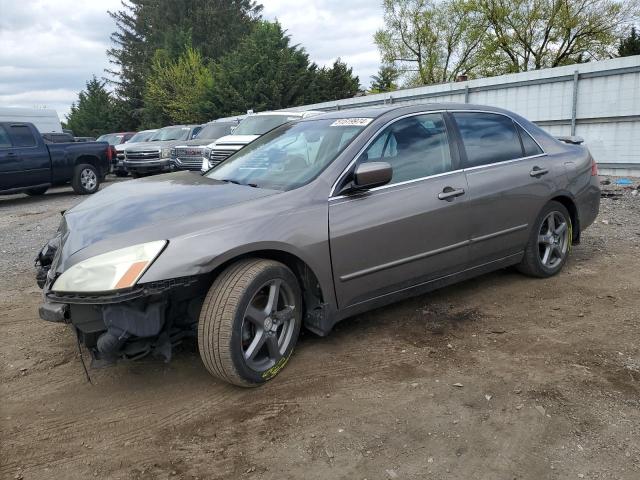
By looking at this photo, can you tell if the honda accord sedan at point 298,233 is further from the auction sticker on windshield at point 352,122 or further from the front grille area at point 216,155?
the front grille area at point 216,155

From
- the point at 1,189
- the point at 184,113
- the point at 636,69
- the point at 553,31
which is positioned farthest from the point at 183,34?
the point at 636,69

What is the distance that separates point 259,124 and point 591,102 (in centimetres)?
723

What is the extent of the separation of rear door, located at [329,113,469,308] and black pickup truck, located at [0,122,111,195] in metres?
10.5

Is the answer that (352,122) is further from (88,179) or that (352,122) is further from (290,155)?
(88,179)

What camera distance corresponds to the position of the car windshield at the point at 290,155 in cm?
346

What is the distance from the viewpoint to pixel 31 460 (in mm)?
2459

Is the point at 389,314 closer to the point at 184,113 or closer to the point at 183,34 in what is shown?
the point at 184,113

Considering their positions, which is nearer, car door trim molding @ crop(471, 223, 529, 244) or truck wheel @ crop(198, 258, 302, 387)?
truck wheel @ crop(198, 258, 302, 387)

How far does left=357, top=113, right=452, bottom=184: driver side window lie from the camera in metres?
3.62

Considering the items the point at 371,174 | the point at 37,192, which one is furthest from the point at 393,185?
the point at 37,192

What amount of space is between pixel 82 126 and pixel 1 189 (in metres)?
44.2

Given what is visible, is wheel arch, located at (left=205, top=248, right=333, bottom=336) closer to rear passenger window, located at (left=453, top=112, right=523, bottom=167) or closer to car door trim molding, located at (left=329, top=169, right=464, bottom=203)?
car door trim molding, located at (left=329, top=169, right=464, bottom=203)

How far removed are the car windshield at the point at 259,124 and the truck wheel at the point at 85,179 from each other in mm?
4110

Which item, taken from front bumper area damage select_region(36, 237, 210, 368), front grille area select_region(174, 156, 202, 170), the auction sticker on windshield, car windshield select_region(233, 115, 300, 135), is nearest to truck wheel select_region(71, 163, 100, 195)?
front grille area select_region(174, 156, 202, 170)
